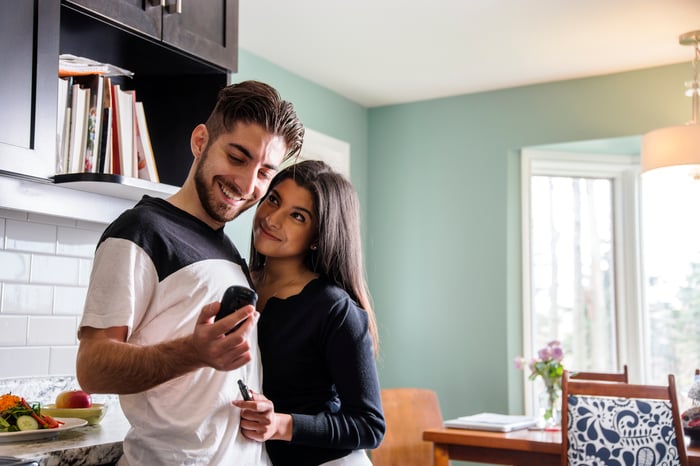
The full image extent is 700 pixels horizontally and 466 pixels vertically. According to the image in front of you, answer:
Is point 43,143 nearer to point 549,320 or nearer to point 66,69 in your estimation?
point 66,69

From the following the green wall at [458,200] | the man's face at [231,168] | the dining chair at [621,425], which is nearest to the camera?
the man's face at [231,168]

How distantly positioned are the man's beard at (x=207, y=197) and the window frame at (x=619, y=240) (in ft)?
10.3

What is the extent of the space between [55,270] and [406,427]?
178cm

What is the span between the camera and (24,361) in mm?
2244

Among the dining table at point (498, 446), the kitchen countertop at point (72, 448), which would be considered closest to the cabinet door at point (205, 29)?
the kitchen countertop at point (72, 448)

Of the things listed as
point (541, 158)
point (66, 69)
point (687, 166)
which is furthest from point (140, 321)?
point (541, 158)

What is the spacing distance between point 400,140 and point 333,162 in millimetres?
528

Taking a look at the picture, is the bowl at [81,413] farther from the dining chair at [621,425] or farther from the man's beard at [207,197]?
the dining chair at [621,425]

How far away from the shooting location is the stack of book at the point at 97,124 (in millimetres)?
2158

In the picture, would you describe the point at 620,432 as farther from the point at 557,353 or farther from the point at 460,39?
the point at 460,39

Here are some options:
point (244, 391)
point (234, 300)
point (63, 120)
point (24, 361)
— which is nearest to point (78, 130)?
point (63, 120)

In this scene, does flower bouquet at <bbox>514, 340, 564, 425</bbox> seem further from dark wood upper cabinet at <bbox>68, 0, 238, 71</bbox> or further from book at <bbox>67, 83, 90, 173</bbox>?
book at <bbox>67, 83, 90, 173</bbox>

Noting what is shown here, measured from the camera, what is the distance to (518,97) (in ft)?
14.3

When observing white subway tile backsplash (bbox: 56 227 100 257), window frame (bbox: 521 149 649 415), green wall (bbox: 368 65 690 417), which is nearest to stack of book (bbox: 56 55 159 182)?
white subway tile backsplash (bbox: 56 227 100 257)
